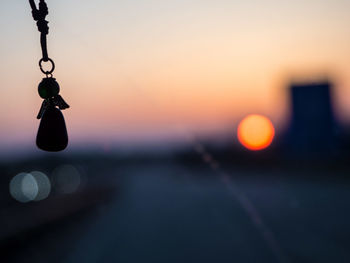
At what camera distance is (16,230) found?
10.1m

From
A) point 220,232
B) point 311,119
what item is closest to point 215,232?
point 220,232

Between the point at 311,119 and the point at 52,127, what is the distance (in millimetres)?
49151

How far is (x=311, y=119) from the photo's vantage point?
49.7m

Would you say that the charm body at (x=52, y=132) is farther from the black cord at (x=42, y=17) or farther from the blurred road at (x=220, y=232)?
the blurred road at (x=220, y=232)

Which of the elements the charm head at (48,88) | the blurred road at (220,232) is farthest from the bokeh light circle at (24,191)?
the charm head at (48,88)

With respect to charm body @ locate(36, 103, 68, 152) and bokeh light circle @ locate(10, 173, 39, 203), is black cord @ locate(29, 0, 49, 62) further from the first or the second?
bokeh light circle @ locate(10, 173, 39, 203)

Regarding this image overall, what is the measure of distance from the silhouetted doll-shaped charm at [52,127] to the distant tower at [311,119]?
43451 mm

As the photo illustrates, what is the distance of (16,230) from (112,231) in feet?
7.44

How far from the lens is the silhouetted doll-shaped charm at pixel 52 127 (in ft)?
10.0

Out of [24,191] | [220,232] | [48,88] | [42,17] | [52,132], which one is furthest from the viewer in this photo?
[24,191]

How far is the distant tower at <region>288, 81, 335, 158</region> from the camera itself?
152ft

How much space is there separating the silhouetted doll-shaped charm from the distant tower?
43451 millimetres

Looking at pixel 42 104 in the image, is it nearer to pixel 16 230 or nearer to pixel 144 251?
pixel 144 251

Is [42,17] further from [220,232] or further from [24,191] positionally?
[24,191]
